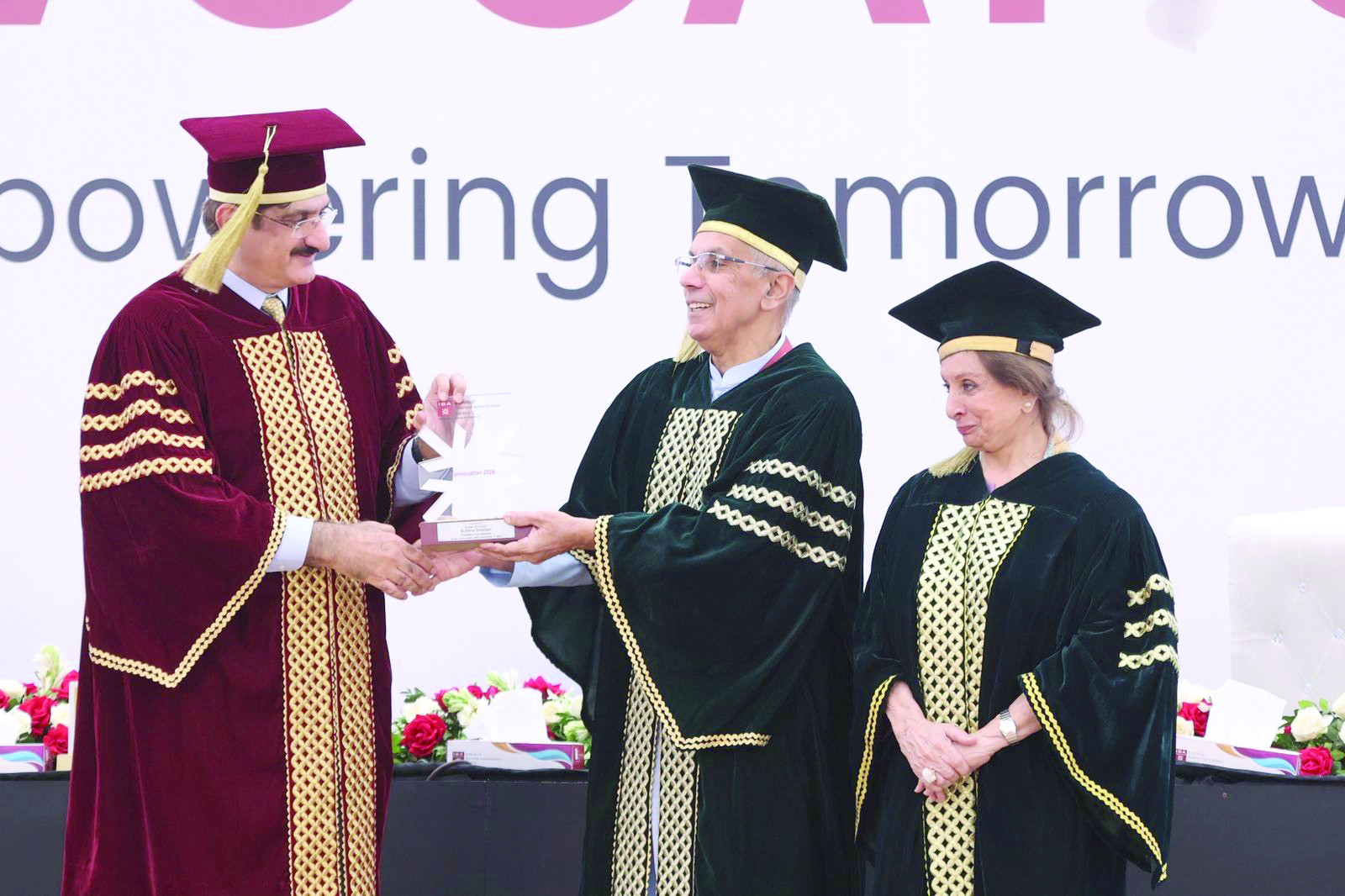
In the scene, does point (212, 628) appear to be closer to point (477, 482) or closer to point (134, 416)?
point (134, 416)

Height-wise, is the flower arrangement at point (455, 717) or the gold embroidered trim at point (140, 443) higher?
the gold embroidered trim at point (140, 443)

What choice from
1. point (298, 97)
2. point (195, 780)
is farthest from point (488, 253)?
point (195, 780)

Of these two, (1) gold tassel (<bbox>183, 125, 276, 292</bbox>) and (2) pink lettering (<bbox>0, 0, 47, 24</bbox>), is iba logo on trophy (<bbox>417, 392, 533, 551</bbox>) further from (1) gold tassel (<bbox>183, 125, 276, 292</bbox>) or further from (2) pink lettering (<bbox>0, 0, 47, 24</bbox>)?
(2) pink lettering (<bbox>0, 0, 47, 24</bbox>)

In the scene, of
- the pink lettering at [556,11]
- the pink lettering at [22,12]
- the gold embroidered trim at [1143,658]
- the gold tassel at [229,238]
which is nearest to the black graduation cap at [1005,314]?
the gold embroidered trim at [1143,658]

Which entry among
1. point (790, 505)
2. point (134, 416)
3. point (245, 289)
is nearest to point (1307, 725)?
point (790, 505)

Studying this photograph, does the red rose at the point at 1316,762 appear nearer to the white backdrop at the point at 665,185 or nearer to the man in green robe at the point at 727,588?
the man in green robe at the point at 727,588

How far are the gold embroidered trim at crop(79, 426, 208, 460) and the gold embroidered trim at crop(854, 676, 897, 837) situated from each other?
142 centimetres

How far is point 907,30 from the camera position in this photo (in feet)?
18.1

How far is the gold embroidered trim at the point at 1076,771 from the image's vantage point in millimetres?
2932

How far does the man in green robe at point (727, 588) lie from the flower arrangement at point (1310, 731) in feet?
3.75

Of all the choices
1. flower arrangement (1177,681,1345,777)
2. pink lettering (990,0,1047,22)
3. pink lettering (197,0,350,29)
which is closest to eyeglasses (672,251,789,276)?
flower arrangement (1177,681,1345,777)

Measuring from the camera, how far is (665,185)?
18.3 ft

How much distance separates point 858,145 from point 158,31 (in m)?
2.53

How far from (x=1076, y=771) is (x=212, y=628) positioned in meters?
1.69
